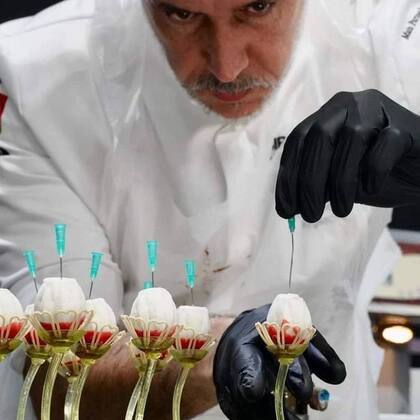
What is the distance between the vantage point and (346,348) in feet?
5.55

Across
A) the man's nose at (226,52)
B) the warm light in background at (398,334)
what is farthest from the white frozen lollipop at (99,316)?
the warm light in background at (398,334)

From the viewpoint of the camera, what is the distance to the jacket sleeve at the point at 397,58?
5.43 feet

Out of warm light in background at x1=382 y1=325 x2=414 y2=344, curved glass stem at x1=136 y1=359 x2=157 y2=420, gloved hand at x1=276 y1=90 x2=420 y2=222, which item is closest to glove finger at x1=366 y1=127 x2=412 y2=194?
gloved hand at x1=276 y1=90 x2=420 y2=222

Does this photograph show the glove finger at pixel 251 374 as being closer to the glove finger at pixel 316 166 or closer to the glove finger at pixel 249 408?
the glove finger at pixel 249 408

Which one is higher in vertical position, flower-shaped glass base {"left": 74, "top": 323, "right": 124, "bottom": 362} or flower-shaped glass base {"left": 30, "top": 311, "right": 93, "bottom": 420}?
flower-shaped glass base {"left": 30, "top": 311, "right": 93, "bottom": 420}

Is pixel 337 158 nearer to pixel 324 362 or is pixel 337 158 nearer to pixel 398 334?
pixel 324 362

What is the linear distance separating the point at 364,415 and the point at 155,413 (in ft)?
1.32

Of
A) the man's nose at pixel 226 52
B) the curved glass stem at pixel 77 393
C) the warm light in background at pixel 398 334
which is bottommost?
the warm light in background at pixel 398 334

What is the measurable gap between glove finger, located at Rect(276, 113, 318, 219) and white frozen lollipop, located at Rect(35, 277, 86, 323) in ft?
0.74

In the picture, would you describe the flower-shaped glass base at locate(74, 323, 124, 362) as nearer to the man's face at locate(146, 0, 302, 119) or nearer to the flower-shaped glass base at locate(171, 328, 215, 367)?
the flower-shaped glass base at locate(171, 328, 215, 367)

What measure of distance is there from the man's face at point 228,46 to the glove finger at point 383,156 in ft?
1.11

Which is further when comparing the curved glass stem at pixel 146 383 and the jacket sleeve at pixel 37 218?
the jacket sleeve at pixel 37 218

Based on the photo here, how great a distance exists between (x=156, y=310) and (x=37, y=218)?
582 mm

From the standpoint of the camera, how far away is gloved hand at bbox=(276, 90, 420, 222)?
3.73 feet
